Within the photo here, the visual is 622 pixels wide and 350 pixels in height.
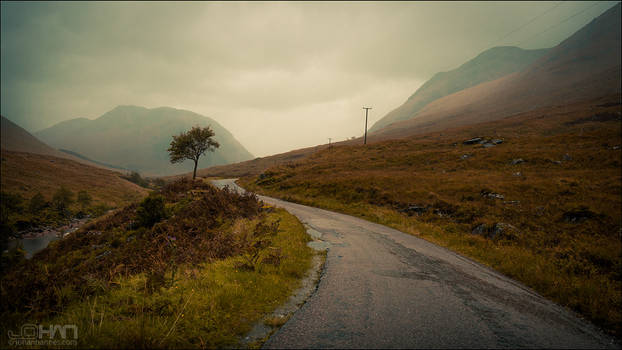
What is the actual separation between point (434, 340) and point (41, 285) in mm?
7914

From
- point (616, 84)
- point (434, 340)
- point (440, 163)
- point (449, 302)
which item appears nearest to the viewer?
point (434, 340)

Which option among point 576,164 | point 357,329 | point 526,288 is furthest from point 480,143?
point 357,329

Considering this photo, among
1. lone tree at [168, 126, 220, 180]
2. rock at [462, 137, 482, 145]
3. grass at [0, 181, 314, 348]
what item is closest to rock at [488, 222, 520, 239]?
grass at [0, 181, 314, 348]

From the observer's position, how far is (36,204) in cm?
4269

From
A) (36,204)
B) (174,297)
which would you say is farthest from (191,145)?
(174,297)

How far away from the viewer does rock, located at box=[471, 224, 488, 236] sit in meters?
14.4

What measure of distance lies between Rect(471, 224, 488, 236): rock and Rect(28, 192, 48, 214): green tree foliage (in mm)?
66524

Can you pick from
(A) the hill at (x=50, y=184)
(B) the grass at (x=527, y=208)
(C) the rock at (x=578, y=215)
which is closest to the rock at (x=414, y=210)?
(B) the grass at (x=527, y=208)

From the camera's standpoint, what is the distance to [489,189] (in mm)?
21141

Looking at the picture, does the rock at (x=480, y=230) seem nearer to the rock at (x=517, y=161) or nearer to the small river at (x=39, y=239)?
the rock at (x=517, y=161)

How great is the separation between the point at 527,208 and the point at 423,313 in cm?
1818

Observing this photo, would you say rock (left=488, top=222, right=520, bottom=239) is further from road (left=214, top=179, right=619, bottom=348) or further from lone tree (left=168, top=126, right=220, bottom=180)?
lone tree (left=168, top=126, right=220, bottom=180)

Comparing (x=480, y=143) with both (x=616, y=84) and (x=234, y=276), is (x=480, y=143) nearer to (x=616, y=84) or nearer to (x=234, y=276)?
(x=234, y=276)

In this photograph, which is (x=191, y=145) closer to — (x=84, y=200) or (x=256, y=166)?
(x=84, y=200)
